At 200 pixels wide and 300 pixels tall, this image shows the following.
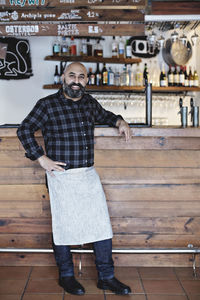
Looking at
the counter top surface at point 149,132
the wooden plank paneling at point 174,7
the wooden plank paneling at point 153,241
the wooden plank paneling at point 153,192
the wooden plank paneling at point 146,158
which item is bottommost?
the wooden plank paneling at point 153,241

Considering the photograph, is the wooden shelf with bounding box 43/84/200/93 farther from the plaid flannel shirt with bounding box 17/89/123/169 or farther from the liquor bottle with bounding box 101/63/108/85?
the plaid flannel shirt with bounding box 17/89/123/169

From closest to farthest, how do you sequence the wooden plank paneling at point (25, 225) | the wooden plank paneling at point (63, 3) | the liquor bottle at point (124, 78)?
the wooden plank paneling at point (25, 225), the wooden plank paneling at point (63, 3), the liquor bottle at point (124, 78)

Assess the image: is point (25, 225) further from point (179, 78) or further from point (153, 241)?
point (179, 78)

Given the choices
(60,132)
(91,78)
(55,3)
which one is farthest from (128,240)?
(91,78)

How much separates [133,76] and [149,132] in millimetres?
2714

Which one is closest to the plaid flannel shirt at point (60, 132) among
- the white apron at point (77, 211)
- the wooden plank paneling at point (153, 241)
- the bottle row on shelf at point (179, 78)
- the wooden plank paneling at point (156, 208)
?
the white apron at point (77, 211)

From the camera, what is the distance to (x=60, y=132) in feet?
8.03

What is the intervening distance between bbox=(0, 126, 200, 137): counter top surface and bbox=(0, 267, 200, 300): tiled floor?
1.07 m

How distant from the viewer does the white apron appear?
2.51 m

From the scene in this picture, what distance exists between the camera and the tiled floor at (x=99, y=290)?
95.8 inches

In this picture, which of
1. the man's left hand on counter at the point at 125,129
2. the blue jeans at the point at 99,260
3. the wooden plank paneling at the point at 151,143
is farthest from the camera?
the wooden plank paneling at the point at 151,143

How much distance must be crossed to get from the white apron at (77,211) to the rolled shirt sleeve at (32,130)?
204mm

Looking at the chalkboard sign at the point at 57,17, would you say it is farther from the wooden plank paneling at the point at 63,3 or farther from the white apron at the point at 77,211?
the white apron at the point at 77,211

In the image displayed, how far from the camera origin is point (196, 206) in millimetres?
2881
